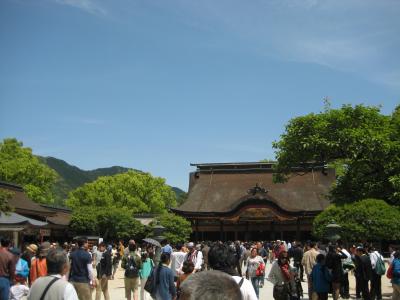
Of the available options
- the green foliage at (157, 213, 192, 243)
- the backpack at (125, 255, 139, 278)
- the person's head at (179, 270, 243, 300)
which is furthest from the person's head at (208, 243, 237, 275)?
the green foliage at (157, 213, 192, 243)

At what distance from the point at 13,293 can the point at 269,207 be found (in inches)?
1664

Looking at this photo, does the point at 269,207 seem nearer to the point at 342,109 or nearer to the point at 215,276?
the point at 342,109

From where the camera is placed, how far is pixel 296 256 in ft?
65.5

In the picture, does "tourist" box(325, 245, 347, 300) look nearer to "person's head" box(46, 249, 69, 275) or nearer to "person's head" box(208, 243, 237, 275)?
"person's head" box(208, 243, 237, 275)

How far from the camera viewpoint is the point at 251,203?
49.8 meters

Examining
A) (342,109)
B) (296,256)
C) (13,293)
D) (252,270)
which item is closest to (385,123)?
(342,109)

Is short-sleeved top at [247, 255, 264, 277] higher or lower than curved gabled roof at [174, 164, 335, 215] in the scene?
lower

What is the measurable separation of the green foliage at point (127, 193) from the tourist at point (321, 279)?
2208 inches

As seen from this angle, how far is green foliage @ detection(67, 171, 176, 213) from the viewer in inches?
2643

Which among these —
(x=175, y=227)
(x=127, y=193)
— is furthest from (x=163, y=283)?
(x=127, y=193)

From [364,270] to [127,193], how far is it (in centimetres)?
5706

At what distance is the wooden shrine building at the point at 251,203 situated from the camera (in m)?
49.9

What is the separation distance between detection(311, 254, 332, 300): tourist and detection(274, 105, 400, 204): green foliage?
55.7ft

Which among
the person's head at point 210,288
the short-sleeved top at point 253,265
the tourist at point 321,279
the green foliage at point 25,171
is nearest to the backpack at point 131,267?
the short-sleeved top at point 253,265
